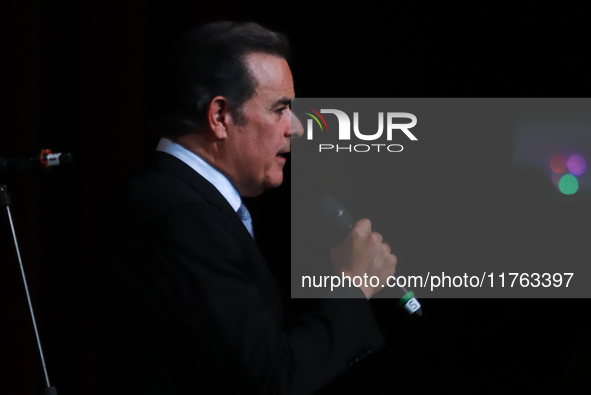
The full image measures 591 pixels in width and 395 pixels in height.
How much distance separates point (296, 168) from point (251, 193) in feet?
1.87

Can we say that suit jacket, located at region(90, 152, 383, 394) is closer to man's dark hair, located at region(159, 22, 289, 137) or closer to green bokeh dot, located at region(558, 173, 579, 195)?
man's dark hair, located at region(159, 22, 289, 137)

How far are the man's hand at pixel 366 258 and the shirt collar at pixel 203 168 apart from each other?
26 centimetres

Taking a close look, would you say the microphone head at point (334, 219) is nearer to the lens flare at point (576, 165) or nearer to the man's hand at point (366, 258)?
the man's hand at point (366, 258)

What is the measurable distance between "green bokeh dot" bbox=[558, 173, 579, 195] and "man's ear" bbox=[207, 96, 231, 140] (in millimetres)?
1180

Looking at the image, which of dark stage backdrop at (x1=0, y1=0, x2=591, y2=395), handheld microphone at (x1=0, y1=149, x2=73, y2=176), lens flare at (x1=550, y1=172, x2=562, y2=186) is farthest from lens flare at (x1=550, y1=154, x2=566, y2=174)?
handheld microphone at (x1=0, y1=149, x2=73, y2=176)

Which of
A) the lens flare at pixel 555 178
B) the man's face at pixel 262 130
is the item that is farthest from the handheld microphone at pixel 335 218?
the lens flare at pixel 555 178

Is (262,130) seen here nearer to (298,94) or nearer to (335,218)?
(335,218)

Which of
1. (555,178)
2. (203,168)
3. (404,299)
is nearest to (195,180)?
(203,168)

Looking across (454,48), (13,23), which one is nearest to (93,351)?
(13,23)

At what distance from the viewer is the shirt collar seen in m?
1.03

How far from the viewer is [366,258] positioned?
982 millimetres

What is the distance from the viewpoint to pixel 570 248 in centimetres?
163

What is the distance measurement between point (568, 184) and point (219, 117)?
3.99 ft

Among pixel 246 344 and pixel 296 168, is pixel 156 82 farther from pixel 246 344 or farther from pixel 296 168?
pixel 246 344
